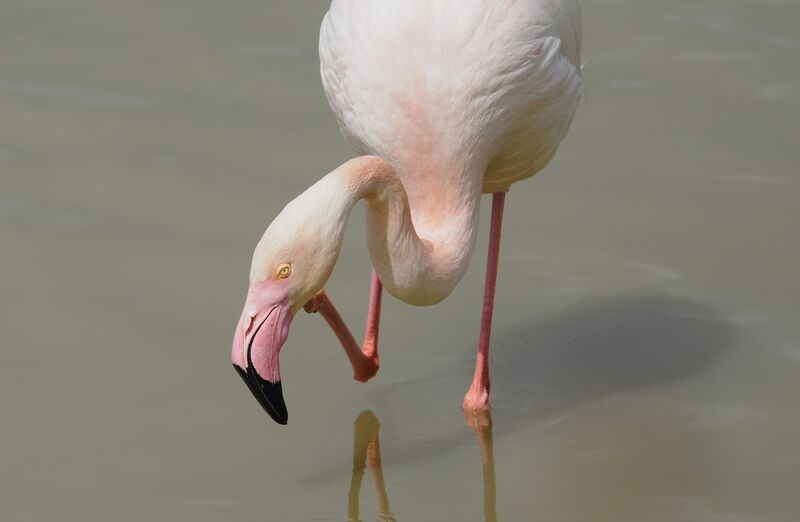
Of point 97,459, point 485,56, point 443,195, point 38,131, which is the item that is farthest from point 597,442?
point 38,131

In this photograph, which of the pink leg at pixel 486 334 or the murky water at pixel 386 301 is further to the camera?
the pink leg at pixel 486 334

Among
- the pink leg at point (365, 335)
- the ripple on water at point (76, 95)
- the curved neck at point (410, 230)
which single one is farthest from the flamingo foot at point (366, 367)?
the ripple on water at point (76, 95)

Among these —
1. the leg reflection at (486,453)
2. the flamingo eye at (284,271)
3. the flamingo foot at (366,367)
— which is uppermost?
the flamingo eye at (284,271)

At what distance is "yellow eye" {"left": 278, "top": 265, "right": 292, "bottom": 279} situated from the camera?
499cm

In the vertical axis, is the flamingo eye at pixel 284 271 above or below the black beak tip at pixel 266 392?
above

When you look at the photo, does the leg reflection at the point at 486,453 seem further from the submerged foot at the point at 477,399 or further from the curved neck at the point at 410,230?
the curved neck at the point at 410,230

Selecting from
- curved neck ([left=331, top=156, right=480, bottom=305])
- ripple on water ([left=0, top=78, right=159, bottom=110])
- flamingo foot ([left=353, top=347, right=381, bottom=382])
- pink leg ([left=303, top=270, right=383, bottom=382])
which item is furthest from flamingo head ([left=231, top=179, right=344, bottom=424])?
ripple on water ([left=0, top=78, right=159, bottom=110])

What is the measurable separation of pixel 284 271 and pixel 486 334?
1635 mm

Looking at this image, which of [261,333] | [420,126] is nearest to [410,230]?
[420,126]

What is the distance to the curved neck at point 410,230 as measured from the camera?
521 cm

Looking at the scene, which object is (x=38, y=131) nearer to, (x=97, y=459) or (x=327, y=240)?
(x=97, y=459)

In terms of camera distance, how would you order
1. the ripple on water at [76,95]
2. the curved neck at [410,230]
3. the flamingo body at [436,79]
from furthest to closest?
the ripple on water at [76,95]
the flamingo body at [436,79]
the curved neck at [410,230]

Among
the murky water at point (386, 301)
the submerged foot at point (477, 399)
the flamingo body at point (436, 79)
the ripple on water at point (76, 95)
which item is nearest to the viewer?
the flamingo body at point (436, 79)

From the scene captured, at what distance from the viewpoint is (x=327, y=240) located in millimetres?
5008
